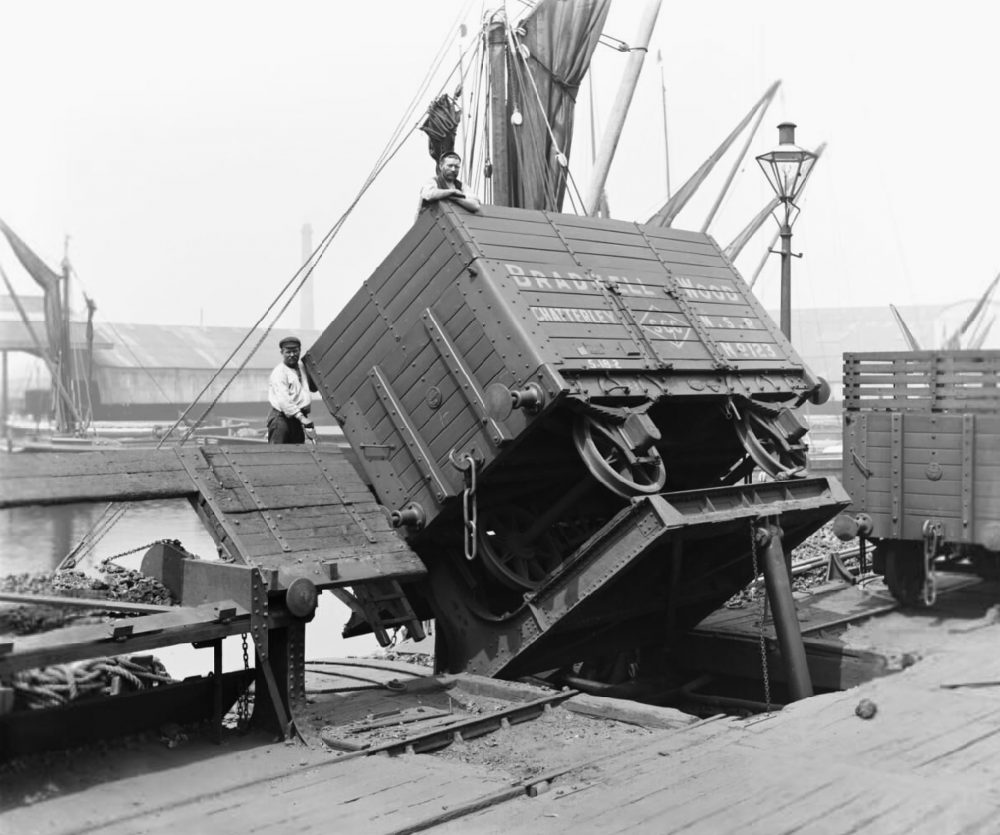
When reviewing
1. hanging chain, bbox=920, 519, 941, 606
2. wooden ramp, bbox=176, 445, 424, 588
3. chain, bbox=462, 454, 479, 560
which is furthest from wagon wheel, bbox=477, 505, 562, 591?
hanging chain, bbox=920, 519, 941, 606

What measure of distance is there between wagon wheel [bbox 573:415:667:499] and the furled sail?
7.93 metres

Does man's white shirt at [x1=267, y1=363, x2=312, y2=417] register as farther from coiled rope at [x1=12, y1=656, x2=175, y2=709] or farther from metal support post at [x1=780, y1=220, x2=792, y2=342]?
metal support post at [x1=780, y1=220, x2=792, y2=342]

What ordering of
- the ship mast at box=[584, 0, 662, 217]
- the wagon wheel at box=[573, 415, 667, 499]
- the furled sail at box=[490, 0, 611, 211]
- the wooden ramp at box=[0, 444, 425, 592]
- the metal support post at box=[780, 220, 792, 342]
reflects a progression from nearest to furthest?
the wooden ramp at box=[0, 444, 425, 592], the wagon wheel at box=[573, 415, 667, 499], the metal support post at box=[780, 220, 792, 342], the furled sail at box=[490, 0, 611, 211], the ship mast at box=[584, 0, 662, 217]

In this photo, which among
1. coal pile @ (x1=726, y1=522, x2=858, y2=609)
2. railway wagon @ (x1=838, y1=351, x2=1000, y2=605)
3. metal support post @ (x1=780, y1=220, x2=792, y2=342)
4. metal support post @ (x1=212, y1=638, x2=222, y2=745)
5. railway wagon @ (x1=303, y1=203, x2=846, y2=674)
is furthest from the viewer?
Result: metal support post @ (x1=780, y1=220, x2=792, y2=342)

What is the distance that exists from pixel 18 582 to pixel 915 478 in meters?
8.88

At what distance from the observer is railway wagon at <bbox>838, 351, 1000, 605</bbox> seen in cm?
1206

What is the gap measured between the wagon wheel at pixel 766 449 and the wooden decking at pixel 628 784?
9.18 feet

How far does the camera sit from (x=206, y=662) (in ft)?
70.4

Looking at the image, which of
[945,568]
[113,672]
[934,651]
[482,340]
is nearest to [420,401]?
[482,340]

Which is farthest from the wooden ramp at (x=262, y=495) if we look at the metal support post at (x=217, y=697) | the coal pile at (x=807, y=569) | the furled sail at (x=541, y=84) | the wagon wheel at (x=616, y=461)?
the furled sail at (x=541, y=84)

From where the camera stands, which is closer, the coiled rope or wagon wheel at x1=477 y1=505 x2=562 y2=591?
the coiled rope

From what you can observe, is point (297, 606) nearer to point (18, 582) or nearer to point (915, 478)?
point (18, 582)

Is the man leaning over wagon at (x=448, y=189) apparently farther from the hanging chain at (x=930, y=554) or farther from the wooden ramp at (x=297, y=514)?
the hanging chain at (x=930, y=554)

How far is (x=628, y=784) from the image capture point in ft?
21.2
